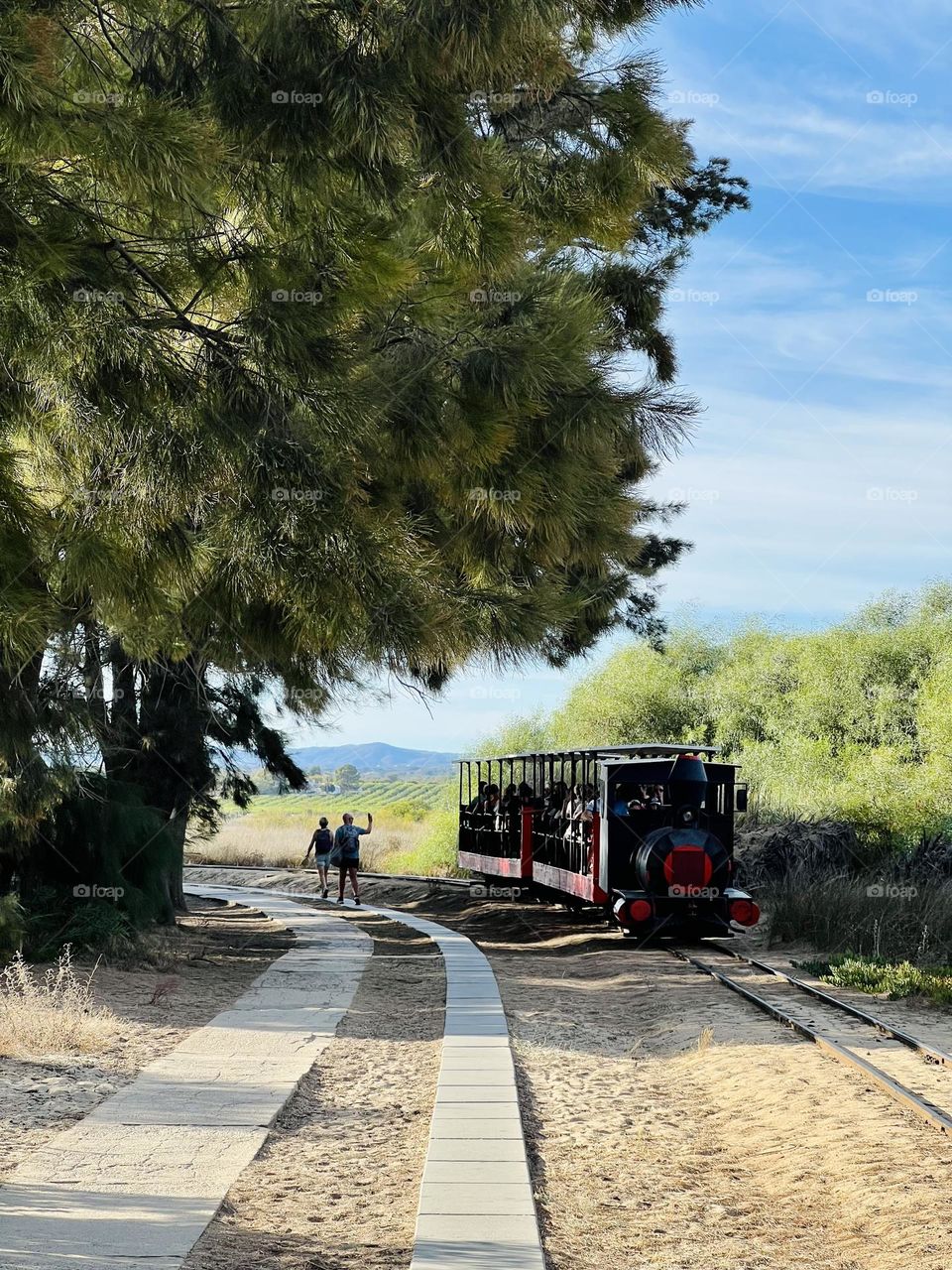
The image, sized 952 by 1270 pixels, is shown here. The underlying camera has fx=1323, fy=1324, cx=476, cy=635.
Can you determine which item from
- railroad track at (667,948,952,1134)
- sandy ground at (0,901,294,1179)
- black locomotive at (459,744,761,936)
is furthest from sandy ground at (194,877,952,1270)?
black locomotive at (459,744,761,936)

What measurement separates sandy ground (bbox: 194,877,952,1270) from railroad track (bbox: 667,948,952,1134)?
0.52ft

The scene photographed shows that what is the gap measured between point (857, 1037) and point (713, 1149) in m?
4.03

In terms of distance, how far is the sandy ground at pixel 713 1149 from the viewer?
574cm

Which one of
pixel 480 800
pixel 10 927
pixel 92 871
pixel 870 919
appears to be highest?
pixel 480 800

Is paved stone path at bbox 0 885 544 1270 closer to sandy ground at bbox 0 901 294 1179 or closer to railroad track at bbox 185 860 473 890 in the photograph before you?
sandy ground at bbox 0 901 294 1179

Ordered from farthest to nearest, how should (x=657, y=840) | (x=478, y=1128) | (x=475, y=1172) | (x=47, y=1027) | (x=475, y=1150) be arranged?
(x=657, y=840) → (x=47, y=1027) → (x=478, y=1128) → (x=475, y=1150) → (x=475, y=1172)

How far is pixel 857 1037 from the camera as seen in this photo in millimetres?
11078

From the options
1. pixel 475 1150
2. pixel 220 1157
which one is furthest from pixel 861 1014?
pixel 220 1157

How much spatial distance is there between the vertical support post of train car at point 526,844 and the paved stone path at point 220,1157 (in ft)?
40.6

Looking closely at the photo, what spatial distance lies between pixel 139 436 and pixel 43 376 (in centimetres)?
50

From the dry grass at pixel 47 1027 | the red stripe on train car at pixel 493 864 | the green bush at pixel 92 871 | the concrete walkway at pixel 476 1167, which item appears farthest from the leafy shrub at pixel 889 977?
the red stripe on train car at pixel 493 864

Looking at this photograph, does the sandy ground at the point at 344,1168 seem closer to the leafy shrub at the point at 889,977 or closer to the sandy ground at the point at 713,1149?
the sandy ground at the point at 713,1149

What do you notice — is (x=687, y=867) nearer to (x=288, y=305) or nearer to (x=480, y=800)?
(x=480, y=800)

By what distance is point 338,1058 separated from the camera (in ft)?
32.4
